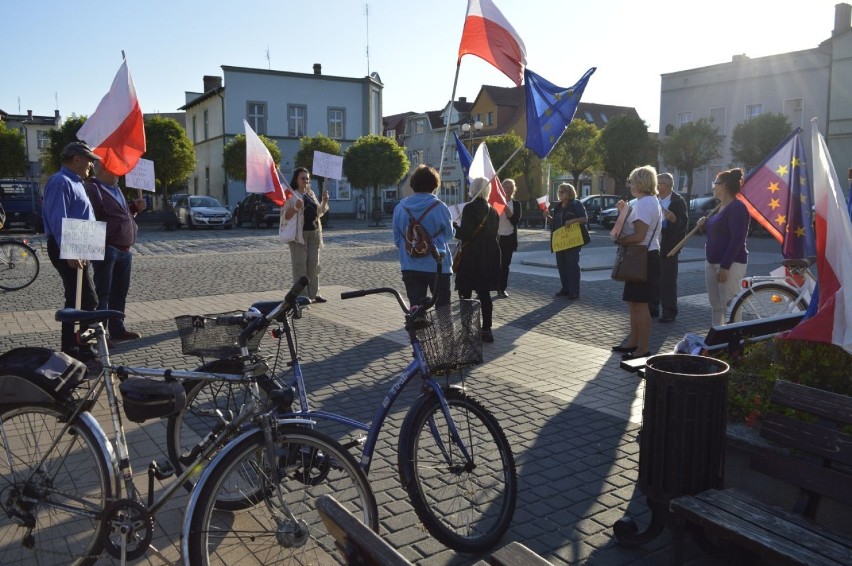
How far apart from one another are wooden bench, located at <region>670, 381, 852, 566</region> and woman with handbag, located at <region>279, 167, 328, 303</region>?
23.2 ft

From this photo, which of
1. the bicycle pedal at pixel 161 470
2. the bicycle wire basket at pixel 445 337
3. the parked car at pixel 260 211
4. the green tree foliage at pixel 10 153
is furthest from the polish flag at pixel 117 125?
the green tree foliage at pixel 10 153

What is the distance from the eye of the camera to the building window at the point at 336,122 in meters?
49.8

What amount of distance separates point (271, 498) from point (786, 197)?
5.16 metres

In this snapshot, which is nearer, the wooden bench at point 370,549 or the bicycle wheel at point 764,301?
the wooden bench at point 370,549

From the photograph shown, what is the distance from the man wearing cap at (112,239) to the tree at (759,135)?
35892 mm

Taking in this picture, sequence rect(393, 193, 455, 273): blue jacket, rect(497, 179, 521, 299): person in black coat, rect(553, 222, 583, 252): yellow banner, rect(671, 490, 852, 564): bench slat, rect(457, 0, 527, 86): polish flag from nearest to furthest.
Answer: rect(671, 490, 852, 564): bench slat, rect(393, 193, 455, 273): blue jacket, rect(457, 0, 527, 86): polish flag, rect(553, 222, 583, 252): yellow banner, rect(497, 179, 521, 299): person in black coat

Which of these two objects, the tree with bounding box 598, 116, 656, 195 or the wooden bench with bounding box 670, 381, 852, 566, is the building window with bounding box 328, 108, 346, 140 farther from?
the wooden bench with bounding box 670, 381, 852, 566

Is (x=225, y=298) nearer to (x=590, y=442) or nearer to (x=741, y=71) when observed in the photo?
(x=590, y=442)

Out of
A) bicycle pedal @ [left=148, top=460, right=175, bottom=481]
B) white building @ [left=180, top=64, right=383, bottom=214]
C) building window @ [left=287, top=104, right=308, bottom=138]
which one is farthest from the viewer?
building window @ [left=287, top=104, right=308, bottom=138]

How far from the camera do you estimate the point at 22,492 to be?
3.09m

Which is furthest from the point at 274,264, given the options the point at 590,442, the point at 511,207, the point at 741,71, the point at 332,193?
the point at 741,71

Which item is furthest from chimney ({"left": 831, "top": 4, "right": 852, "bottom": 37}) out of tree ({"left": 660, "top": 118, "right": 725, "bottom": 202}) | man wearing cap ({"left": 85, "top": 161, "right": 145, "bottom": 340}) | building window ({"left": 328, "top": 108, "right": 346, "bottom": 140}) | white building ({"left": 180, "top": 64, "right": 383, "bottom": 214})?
man wearing cap ({"left": 85, "top": 161, "right": 145, "bottom": 340})

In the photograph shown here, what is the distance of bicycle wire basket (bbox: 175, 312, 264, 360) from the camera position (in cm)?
329

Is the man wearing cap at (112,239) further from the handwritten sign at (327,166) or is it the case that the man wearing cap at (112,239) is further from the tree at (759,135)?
the tree at (759,135)
